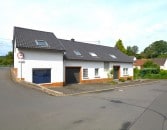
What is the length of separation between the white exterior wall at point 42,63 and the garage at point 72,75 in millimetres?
2790

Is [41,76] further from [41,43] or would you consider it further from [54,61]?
[41,43]

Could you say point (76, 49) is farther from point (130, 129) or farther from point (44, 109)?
point (130, 129)

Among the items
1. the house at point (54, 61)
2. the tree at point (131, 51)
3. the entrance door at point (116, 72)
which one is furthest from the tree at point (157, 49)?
the house at point (54, 61)

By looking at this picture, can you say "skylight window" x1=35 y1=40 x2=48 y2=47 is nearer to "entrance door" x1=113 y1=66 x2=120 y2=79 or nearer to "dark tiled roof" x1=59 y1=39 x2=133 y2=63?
"dark tiled roof" x1=59 y1=39 x2=133 y2=63

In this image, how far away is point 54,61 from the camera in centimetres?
2194

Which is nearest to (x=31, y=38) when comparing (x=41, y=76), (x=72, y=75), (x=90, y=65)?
(x=41, y=76)

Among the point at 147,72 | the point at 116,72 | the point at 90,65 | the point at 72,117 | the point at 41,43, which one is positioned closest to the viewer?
the point at 72,117

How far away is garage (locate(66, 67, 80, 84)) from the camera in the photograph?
2549cm

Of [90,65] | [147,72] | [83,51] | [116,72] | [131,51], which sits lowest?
[147,72]

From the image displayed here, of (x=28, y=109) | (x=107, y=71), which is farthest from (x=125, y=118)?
(x=107, y=71)

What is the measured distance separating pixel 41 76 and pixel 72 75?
5.61 meters

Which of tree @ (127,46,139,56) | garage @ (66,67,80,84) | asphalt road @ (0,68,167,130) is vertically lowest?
asphalt road @ (0,68,167,130)

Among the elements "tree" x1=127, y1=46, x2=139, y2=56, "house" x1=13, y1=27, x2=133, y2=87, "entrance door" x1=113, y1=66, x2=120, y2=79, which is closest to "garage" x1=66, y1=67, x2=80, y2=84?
"house" x1=13, y1=27, x2=133, y2=87

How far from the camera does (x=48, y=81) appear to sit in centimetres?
2155
